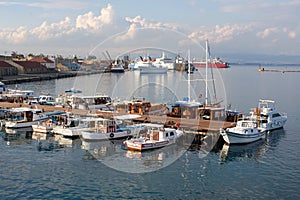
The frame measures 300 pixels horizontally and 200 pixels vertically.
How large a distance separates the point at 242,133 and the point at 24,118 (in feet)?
48.9

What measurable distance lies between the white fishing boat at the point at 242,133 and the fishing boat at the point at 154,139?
2.79 meters

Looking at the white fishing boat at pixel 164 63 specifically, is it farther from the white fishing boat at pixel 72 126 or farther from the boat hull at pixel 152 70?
the white fishing boat at pixel 72 126

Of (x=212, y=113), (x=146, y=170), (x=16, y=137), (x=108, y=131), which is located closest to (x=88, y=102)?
(x=16, y=137)

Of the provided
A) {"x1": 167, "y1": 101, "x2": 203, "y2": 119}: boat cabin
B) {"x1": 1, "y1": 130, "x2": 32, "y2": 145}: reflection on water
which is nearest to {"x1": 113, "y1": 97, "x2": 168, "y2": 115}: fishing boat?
{"x1": 167, "y1": 101, "x2": 203, "y2": 119}: boat cabin

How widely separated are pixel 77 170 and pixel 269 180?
8.24 metres

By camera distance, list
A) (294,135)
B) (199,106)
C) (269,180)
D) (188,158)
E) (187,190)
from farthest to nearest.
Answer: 1. (199,106)
2. (294,135)
3. (188,158)
4. (269,180)
5. (187,190)

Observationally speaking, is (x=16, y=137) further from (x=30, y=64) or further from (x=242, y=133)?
(x=30, y=64)

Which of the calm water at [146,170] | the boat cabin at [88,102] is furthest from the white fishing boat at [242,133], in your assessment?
the boat cabin at [88,102]

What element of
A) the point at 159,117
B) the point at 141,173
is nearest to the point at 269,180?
the point at 141,173

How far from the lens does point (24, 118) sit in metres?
25.8

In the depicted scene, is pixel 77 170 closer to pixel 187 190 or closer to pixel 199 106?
pixel 187 190

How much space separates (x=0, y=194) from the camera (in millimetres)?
13227

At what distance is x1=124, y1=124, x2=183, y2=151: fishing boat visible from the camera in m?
19.6

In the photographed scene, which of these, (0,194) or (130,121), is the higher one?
(130,121)
